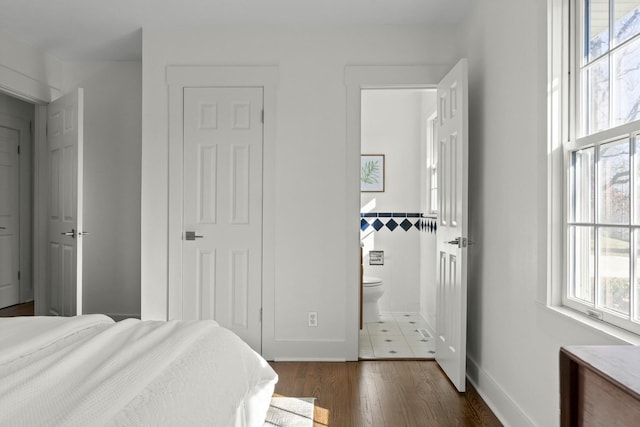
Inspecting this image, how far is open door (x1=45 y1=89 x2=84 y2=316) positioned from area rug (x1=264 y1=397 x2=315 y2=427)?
1.94 metres

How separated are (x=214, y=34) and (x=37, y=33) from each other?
1.44 metres

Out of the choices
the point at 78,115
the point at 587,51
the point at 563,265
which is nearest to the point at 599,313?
the point at 563,265

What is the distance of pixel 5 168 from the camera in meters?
5.51

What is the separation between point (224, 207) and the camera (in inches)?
149

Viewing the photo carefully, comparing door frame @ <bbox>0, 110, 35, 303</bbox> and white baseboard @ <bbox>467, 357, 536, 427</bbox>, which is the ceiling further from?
white baseboard @ <bbox>467, 357, 536, 427</bbox>

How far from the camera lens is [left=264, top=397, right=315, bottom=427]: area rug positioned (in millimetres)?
2580

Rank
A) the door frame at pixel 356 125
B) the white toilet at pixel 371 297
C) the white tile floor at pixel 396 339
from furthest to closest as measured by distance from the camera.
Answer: the white toilet at pixel 371 297
the white tile floor at pixel 396 339
the door frame at pixel 356 125

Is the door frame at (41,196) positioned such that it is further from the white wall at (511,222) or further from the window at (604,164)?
the window at (604,164)

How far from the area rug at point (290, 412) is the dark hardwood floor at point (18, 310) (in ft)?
11.6

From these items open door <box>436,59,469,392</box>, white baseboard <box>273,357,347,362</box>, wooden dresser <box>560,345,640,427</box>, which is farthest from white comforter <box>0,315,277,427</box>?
white baseboard <box>273,357,347,362</box>

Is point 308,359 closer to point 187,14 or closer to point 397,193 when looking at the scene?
point 397,193

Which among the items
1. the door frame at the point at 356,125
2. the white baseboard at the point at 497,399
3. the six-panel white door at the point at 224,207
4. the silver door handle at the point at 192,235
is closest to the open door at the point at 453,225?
the white baseboard at the point at 497,399

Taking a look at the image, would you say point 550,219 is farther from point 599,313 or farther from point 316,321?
point 316,321

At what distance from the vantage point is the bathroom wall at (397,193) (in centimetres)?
537
